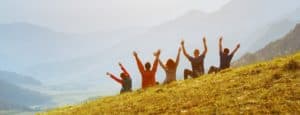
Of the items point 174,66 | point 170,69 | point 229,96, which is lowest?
point 229,96

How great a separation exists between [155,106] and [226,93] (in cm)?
271

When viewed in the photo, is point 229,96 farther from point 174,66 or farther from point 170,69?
point 174,66

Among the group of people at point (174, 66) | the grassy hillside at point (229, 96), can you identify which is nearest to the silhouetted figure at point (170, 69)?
the group of people at point (174, 66)

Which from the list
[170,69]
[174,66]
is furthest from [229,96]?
[174,66]

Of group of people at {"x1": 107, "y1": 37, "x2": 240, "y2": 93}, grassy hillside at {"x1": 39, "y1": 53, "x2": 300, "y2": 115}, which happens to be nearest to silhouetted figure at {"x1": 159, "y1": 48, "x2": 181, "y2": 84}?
group of people at {"x1": 107, "y1": 37, "x2": 240, "y2": 93}

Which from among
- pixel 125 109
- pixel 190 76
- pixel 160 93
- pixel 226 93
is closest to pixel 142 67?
pixel 190 76

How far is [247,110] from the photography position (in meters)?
15.9

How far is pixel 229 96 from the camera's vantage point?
1830 cm

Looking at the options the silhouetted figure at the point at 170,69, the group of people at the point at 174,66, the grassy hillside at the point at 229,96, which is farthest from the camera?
the silhouetted figure at the point at 170,69

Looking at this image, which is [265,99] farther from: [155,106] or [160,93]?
[160,93]

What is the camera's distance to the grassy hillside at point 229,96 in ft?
53.5

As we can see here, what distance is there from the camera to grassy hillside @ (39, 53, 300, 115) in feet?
53.5

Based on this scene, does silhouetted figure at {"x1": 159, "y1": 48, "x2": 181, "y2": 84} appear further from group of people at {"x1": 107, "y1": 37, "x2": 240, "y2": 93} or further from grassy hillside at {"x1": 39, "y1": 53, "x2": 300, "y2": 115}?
grassy hillside at {"x1": 39, "y1": 53, "x2": 300, "y2": 115}

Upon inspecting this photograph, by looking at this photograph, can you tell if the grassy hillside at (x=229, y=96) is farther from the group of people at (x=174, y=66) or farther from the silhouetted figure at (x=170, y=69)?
the silhouetted figure at (x=170, y=69)
